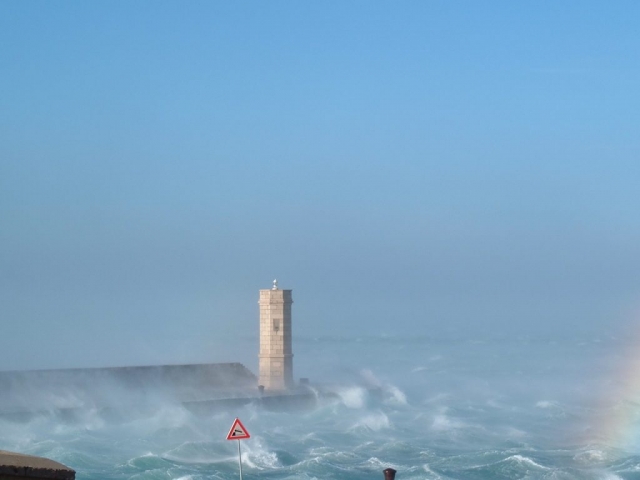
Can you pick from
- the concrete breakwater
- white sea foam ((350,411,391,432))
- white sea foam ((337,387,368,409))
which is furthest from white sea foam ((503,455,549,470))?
white sea foam ((337,387,368,409))

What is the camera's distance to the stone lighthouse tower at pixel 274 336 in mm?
34500

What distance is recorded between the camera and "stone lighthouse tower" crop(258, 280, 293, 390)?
34500 mm

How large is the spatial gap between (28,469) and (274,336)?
27.3m

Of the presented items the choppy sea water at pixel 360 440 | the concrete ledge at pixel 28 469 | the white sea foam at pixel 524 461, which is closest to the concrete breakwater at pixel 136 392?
the choppy sea water at pixel 360 440

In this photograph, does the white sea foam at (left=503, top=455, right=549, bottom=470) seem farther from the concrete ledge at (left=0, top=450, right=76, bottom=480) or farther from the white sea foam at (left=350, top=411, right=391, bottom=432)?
the concrete ledge at (left=0, top=450, right=76, bottom=480)

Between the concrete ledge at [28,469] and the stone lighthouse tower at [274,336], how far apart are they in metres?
26.9

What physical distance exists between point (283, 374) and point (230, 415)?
9.53 feet

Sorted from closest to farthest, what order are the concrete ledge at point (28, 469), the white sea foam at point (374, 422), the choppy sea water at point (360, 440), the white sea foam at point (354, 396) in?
the concrete ledge at point (28, 469)
the choppy sea water at point (360, 440)
the white sea foam at point (374, 422)
the white sea foam at point (354, 396)

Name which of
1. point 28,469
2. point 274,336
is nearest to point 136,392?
point 274,336

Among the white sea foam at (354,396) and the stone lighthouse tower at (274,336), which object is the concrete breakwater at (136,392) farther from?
the white sea foam at (354,396)

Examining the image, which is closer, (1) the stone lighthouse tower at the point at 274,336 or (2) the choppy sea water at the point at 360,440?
(2) the choppy sea water at the point at 360,440

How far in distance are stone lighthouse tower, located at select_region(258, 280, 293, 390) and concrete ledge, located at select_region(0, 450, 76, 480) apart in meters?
26.9

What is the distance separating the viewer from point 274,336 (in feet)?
113

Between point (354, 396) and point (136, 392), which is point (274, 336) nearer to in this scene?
point (136, 392)
